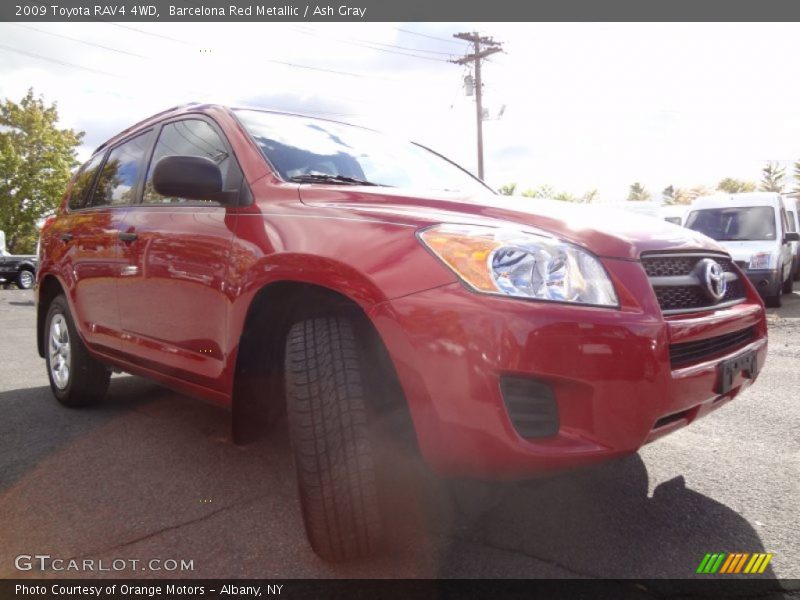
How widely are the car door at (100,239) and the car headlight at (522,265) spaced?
6.89 ft

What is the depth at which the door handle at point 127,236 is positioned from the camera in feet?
10.1

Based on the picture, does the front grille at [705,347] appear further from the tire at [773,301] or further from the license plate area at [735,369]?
the tire at [773,301]

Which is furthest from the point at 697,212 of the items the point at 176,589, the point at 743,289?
the point at 176,589

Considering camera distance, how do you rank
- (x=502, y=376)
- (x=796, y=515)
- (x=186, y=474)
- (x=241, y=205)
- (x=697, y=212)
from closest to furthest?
(x=502, y=376)
(x=796, y=515)
(x=241, y=205)
(x=186, y=474)
(x=697, y=212)

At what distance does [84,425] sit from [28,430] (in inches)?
11.3

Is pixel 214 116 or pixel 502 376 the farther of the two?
pixel 214 116

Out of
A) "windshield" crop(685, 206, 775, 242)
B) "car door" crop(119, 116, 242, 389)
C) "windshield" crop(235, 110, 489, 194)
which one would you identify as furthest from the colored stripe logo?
"windshield" crop(685, 206, 775, 242)

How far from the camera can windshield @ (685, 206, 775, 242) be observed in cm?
1019

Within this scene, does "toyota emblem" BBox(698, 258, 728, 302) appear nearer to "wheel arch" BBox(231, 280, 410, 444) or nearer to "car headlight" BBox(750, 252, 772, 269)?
"wheel arch" BBox(231, 280, 410, 444)

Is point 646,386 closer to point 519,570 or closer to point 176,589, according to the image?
point 519,570

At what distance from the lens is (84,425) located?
360 centimetres

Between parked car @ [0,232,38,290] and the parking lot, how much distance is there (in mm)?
20457

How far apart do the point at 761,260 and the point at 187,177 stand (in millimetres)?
9318

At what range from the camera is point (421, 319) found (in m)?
1.76
